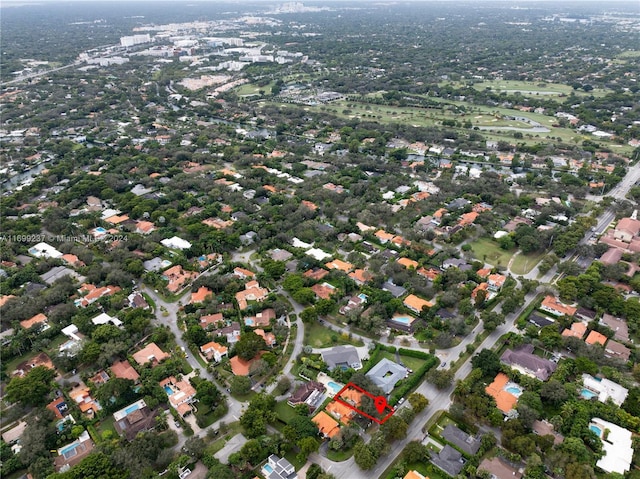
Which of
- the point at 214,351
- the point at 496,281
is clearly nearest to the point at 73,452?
the point at 214,351

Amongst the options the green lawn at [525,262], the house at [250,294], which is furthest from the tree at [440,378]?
the green lawn at [525,262]

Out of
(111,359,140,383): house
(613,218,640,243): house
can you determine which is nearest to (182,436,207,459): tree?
(111,359,140,383): house

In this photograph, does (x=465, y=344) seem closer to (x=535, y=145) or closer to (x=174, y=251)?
(x=174, y=251)

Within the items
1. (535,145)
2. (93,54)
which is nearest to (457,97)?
(535,145)

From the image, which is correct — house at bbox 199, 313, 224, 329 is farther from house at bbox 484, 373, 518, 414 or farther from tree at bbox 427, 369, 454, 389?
house at bbox 484, 373, 518, 414

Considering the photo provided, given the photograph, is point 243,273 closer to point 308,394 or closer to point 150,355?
point 150,355

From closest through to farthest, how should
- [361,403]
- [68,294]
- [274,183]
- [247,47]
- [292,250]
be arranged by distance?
[361,403] < [68,294] < [292,250] < [274,183] < [247,47]

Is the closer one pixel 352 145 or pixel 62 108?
pixel 352 145
